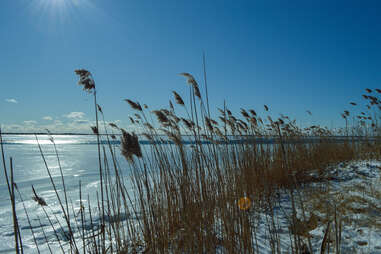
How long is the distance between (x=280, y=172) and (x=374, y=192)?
→ 1.16 meters

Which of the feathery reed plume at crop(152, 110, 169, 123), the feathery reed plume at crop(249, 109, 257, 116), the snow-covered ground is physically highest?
the feathery reed plume at crop(249, 109, 257, 116)

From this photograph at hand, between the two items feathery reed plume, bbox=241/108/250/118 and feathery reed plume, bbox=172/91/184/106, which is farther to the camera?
feathery reed plume, bbox=241/108/250/118

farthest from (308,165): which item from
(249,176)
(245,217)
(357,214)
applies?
(245,217)

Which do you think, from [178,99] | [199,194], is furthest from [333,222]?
[178,99]

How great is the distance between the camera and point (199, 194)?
1555 millimetres

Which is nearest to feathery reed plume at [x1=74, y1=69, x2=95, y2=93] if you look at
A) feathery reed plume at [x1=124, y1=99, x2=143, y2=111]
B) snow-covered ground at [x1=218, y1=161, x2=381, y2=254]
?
feathery reed plume at [x1=124, y1=99, x2=143, y2=111]

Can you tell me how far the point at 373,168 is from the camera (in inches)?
138

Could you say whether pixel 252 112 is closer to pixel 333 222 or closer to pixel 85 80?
pixel 333 222

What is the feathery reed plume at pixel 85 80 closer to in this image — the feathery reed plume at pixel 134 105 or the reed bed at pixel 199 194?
the reed bed at pixel 199 194

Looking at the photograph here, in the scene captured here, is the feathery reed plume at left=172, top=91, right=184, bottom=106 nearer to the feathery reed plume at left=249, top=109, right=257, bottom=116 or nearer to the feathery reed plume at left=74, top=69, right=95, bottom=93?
the feathery reed plume at left=74, top=69, right=95, bottom=93

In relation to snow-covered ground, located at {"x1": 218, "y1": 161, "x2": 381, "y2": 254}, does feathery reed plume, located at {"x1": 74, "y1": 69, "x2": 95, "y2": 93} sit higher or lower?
higher

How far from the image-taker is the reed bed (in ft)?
4.11

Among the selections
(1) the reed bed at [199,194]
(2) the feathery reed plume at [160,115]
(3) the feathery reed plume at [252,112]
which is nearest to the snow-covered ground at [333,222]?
(1) the reed bed at [199,194]

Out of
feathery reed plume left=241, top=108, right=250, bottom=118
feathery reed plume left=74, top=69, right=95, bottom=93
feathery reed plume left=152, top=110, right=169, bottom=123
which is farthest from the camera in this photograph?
feathery reed plume left=241, top=108, right=250, bottom=118
